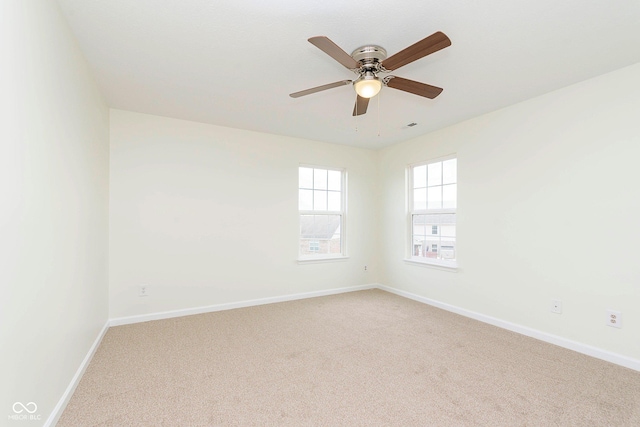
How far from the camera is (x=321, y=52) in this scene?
222 cm

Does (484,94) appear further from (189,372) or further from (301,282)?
(189,372)

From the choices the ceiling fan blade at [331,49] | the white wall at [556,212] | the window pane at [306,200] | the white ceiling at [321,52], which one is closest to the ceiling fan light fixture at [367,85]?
the ceiling fan blade at [331,49]

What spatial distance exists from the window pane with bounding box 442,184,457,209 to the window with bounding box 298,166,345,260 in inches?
62.0

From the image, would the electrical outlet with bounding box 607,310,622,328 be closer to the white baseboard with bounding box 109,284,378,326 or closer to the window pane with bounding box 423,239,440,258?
the window pane with bounding box 423,239,440,258

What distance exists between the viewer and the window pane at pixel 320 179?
15.7 feet

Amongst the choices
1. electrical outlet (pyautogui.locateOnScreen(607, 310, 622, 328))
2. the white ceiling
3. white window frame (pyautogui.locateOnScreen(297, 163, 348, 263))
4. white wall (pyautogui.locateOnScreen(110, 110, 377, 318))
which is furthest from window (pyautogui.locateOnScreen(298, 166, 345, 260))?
electrical outlet (pyautogui.locateOnScreen(607, 310, 622, 328))

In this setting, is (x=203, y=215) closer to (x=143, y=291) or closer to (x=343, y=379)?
(x=143, y=291)

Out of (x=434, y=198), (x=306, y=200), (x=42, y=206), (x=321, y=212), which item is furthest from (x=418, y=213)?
(x=42, y=206)

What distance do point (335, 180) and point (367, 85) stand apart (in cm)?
292

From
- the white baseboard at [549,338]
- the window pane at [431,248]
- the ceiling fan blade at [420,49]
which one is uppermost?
the ceiling fan blade at [420,49]

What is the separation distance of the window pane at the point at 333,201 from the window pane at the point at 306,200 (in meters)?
0.34

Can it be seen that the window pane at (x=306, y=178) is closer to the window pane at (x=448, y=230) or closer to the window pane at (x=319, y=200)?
the window pane at (x=319, y=200)

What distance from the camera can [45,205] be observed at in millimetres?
1612

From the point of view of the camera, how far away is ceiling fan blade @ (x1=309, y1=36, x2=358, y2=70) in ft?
5.39
